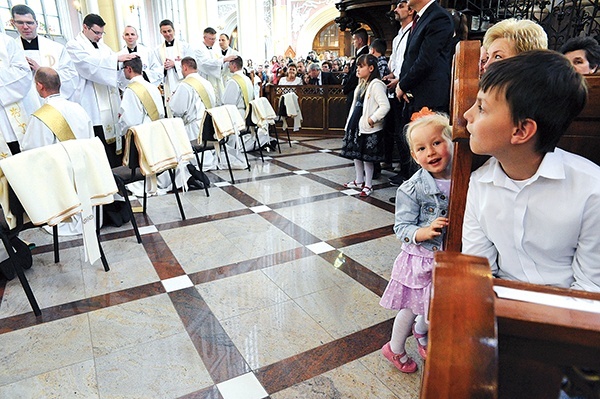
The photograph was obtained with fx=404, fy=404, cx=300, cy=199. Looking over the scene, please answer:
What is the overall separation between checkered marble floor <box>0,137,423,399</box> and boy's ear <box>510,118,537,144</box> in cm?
114

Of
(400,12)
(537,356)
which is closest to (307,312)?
(537,356)

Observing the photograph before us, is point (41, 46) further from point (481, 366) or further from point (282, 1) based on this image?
point (282, 1)

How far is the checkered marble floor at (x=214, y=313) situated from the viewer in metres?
1.64

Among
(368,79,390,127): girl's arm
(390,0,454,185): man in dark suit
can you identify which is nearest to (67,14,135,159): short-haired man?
(368,79,390,127): girl's arm

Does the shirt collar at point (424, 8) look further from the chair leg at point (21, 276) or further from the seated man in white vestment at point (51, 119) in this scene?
the chair leg at point (21, 276)

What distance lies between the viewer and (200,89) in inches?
190

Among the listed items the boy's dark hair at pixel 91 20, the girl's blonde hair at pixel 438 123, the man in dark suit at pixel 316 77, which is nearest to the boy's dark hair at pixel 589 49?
the girl's blonde hair at pixel 438 123

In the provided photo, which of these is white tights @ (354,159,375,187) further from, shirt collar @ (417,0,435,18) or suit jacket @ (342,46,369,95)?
shirt collar @ (417,0,435,18)

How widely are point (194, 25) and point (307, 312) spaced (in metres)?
15.3

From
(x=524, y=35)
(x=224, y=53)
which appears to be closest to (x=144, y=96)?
(x=224, y=53)

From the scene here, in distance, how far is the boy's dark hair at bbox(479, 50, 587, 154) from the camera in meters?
0.78

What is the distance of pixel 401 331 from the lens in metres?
1.65

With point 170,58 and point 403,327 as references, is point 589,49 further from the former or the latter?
point 170,58

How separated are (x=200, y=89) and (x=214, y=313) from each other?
341 centimetres
